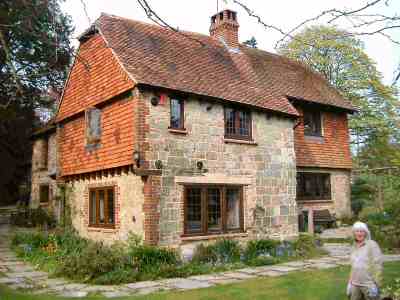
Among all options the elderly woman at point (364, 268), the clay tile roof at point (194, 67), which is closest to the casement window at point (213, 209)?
the clay tile roof at point (194, 67)

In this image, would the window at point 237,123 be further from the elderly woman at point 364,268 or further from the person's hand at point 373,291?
the person's hand at point 373,291

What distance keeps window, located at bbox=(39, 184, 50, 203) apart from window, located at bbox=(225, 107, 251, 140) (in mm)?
12978

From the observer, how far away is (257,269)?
40.2 ft

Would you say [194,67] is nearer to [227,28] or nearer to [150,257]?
[227,28]

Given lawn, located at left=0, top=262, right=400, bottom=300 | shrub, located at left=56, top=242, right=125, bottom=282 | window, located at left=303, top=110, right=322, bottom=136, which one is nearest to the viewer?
lawn, located at left=0, top=262, right=400, bottom=300

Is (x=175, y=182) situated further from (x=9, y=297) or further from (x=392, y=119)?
(x=392, y=119)

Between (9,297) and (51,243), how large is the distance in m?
6.82

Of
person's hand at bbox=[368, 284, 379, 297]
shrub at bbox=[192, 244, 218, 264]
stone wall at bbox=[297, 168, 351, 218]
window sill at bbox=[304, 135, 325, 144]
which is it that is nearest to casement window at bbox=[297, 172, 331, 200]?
stone wall at bbox=[297, 168, 351, 218]

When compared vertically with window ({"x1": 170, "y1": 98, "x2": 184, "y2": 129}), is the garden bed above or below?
below

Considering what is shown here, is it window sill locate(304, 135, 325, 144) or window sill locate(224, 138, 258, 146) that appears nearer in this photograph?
window sill locate(224, 138, 258, 146)

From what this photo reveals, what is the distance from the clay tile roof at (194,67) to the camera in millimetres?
13953

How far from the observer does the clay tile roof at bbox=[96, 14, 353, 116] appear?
14.0 m

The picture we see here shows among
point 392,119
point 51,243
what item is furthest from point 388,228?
point 392,119

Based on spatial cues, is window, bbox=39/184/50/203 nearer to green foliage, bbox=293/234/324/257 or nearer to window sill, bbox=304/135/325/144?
window sill, bbox=304/135/325/144
